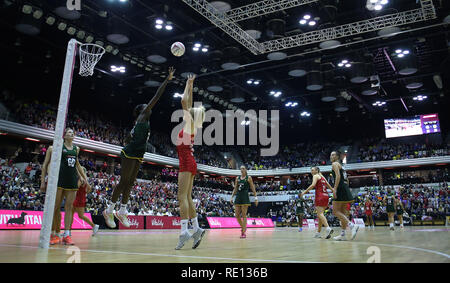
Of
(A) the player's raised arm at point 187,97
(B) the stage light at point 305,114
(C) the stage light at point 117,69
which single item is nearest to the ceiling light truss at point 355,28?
(C) the stage light at point 117,69

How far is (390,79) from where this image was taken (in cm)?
2522

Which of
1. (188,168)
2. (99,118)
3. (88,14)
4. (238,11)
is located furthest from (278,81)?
(188,168)

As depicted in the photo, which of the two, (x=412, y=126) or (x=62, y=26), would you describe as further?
(x=412, y=126)

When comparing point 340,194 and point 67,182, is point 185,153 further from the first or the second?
point 340,194

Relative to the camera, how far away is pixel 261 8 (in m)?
15.7

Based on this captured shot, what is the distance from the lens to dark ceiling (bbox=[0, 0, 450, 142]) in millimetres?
17469

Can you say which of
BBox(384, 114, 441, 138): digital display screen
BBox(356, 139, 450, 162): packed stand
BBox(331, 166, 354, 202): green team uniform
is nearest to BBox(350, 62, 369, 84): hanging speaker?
BBox(331, 166, 354, 202): green team uniform

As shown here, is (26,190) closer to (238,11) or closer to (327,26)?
(238,11)

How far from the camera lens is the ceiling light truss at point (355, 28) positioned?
15560 millimetres

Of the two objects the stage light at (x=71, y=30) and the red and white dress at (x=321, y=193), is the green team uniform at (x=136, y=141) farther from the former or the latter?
the stage light at (x=71, y=30)

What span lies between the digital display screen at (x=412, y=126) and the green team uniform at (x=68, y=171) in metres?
37.8

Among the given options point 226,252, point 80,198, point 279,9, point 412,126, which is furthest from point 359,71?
point 412,126

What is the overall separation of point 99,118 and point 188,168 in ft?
95.3

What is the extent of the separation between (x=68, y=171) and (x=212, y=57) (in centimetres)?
1656
